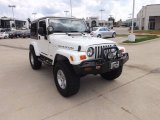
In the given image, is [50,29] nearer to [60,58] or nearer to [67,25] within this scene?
[67,25]

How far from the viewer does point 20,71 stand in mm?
7145

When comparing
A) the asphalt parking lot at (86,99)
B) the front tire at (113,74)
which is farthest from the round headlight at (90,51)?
the front tire at (113,74)

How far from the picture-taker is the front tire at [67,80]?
412cm

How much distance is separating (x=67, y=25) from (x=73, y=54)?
1.94 meters

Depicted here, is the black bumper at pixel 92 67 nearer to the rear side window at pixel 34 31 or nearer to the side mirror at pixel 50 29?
the side mirror at pixel 50 29

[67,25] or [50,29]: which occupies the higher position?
[67,25]

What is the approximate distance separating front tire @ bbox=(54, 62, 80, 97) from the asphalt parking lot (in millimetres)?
200

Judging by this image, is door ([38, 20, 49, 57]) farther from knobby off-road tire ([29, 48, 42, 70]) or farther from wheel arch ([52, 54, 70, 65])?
wheel arch ([52, 54, 70, 65])

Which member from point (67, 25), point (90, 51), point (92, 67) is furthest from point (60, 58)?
point (67, 25)

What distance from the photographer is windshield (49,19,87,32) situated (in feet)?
17.9

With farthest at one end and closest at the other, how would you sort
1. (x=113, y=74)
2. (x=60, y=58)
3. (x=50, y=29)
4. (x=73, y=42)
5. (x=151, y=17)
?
(x=151, y=17)
(x=113, y=74)
(x=50, y=29)
(x=60, y=58)
(x=73, y=42)

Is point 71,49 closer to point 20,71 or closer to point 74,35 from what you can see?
point 74,35

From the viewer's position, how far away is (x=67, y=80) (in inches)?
163

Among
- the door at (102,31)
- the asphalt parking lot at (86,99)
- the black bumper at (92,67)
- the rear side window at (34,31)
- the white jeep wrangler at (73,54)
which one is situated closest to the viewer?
the asphalt parking lot at (86,99)
